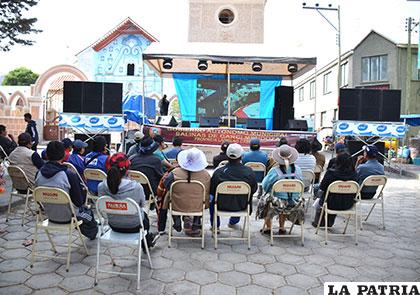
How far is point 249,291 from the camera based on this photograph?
3.21 meters

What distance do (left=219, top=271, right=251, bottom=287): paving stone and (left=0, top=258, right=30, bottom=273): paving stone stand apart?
6.29 feet

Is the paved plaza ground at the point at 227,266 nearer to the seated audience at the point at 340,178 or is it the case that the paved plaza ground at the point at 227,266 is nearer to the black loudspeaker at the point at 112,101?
the seated audience at the point at 340,178

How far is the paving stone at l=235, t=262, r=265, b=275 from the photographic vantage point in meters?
3.64

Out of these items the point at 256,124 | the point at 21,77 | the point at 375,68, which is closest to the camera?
the point at 256,124

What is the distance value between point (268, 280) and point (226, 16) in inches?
573

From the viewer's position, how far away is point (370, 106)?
11.3 meters

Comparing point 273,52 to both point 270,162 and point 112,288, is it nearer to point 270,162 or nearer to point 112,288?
point 270,162

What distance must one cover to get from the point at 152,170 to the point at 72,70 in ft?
53.9

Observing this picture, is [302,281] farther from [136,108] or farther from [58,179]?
[136,108]

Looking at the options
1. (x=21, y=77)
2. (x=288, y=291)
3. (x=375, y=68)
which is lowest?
(x=288, y=291)

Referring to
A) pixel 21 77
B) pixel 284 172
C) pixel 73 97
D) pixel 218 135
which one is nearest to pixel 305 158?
pixel 284 172

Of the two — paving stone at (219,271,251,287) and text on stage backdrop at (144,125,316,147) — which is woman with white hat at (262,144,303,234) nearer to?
paving stone at (219,271,251,287)

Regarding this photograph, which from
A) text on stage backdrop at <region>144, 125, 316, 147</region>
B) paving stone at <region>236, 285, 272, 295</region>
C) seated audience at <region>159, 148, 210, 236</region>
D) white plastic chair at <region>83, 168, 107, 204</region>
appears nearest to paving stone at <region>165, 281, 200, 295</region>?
paving stone at <region>236, 285, 272, 295</region>

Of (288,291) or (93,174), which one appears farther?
(93,174)
